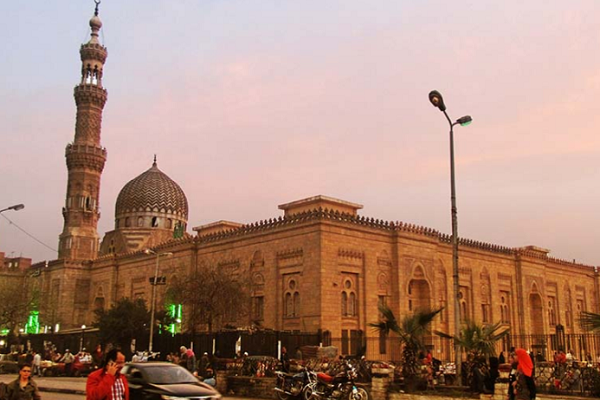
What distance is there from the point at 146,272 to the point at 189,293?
38.3 ft

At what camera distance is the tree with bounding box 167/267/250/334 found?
32.7 metres

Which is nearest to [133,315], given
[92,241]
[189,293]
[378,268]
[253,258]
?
[189,293]

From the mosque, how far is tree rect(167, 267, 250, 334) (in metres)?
0.86

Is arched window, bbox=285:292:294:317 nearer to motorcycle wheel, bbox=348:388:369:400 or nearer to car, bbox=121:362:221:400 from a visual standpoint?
motorcycle wheel, bbox=348:388:369:400

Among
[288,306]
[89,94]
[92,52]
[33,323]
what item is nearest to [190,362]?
[288,306]

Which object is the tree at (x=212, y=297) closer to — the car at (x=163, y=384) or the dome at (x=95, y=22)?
the car at (x=163, y=384)

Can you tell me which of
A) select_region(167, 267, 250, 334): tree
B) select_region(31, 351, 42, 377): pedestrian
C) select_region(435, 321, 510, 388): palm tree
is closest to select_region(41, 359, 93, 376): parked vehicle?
select_region(31, 351, 42, 377): pedestrian

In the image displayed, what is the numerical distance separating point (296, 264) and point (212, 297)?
4.51 metres

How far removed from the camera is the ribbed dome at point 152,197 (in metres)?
53.7

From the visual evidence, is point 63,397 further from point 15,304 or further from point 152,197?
point 152,197

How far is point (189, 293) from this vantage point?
33.0 metres

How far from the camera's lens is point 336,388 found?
1577 centimetres

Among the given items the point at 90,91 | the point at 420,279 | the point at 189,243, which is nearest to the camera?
the point at 420,279

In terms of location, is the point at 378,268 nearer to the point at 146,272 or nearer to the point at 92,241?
the point at 146,272
